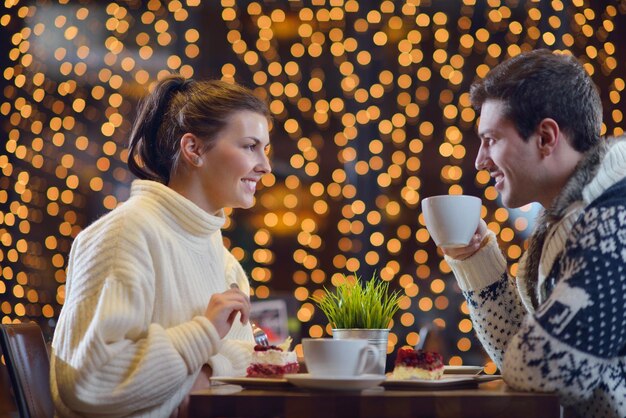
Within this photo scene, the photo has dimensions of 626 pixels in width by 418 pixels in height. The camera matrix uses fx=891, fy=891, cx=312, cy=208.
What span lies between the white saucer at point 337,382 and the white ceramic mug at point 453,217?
0.35 meters

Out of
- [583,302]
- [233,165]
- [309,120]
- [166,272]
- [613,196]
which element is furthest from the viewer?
[309,120]

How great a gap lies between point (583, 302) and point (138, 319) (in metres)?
0.72

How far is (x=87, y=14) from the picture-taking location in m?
3.54

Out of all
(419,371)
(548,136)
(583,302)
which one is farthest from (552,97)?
(419,371)

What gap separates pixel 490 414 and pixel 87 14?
2.86m

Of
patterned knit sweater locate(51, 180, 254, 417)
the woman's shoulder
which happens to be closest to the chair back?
patterned knit sweater locate(51, 180, 254, 417)

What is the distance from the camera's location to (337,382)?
1164 mm

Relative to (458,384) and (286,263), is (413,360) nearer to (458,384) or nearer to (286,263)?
(458,384)

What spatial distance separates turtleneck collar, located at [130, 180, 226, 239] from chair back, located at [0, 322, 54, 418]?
1.06 ft

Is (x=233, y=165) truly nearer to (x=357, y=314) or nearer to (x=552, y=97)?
(x=357, y=314)

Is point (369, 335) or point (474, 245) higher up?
point (474, 245)

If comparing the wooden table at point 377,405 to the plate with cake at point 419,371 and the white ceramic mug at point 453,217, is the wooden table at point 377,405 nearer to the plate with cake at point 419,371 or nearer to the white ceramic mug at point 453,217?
the plate with cake at point 419,371

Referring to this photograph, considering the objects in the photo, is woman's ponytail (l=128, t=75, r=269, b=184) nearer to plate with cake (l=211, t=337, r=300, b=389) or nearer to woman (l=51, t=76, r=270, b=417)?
woman (l=51, t=76, r=270, b=417)

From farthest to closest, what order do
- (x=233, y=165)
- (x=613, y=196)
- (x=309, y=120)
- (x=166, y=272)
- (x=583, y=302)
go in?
(x=309, y=120) → (x=233, y=165) → (x=166, y=272) → (x=613, y=196) → (x=583, y=302)
